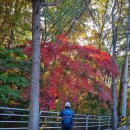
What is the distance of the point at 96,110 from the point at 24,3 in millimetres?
9378

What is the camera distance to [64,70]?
16.6 metres

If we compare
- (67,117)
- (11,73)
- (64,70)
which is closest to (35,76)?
(67,117)

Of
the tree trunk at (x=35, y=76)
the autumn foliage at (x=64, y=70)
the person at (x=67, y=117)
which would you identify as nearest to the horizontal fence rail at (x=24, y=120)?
the tree trunk at (x=35, y=76)

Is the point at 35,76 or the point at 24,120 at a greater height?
the point at 35,76

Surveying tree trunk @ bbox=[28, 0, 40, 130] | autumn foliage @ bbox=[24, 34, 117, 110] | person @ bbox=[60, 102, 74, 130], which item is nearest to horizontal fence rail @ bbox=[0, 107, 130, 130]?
tree trunk @ bbox=[28, 0, 40, 130]

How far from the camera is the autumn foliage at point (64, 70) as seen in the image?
15734 mm

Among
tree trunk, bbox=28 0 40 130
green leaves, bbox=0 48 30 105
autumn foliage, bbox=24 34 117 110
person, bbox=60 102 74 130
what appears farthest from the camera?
autumn foliage, bbox=24 34 117 110

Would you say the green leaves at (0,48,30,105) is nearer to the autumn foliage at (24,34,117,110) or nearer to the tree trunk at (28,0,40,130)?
the autumn foliage at (24,34,117,110)

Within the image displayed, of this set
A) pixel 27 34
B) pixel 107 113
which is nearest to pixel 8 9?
pixel 27 34

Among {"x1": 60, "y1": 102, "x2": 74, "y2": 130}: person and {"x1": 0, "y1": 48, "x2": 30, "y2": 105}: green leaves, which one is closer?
{"x1": 60, "y1": 102, "x2": 74, "y2": 130}: person

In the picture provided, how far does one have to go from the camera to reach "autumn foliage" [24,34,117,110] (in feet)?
51.6

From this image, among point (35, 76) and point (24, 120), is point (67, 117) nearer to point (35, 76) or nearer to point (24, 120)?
point (35, 76)

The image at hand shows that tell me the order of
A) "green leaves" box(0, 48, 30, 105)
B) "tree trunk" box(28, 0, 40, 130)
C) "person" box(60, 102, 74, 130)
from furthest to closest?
"green leaves" box(0, 48, 30, 105) → "person" box(60, 102, 74, 130) → "tree trunk" box(28, 0, 40, 130)

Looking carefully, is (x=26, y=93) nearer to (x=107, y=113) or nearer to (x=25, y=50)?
(x=25, y=50)
